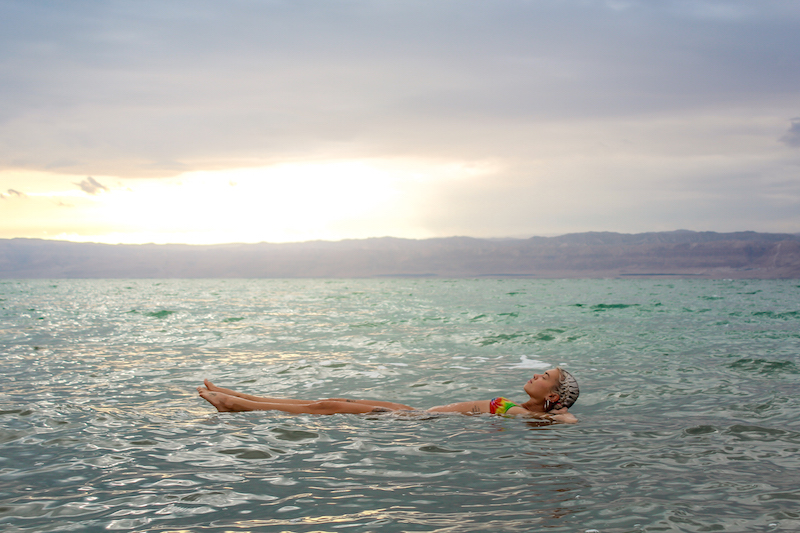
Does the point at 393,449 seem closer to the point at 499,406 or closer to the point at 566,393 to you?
the point at 499,406

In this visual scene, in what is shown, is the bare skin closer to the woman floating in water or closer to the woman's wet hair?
Result: the woman floating in water

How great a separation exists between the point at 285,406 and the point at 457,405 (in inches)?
124

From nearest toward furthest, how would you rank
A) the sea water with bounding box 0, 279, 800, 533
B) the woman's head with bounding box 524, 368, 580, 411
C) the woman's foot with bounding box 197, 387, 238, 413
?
the sea water with bounding box 0, 279, 800, 533
the woman's foot with bounding box 197, 387, 238, 413
the woman's head with bounding box 524, 368, 580, 411

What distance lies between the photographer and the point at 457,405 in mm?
10695

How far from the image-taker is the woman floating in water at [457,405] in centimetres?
1002

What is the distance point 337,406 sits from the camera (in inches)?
406

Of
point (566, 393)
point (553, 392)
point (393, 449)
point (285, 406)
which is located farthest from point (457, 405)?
point (285, 406)

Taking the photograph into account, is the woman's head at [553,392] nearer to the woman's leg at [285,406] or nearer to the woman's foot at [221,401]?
the woman's leg at [285,406]

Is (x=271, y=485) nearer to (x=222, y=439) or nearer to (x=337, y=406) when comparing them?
(x=222, y=439)

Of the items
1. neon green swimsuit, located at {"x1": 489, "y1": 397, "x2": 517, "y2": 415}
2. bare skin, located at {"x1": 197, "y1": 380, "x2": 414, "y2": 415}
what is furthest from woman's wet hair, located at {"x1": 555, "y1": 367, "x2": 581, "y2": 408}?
bare skin, located at {"x1": 197, "y1": 380, "x2": 414, "y2": 415}

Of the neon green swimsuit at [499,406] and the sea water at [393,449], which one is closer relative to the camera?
the sea water at [393,449]

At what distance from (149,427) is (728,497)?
8.22 meters

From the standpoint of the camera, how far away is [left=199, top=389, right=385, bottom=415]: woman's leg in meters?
9.98

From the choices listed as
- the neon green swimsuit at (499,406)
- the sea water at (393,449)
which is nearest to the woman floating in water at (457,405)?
the neon green swimsuit at (499,406)
